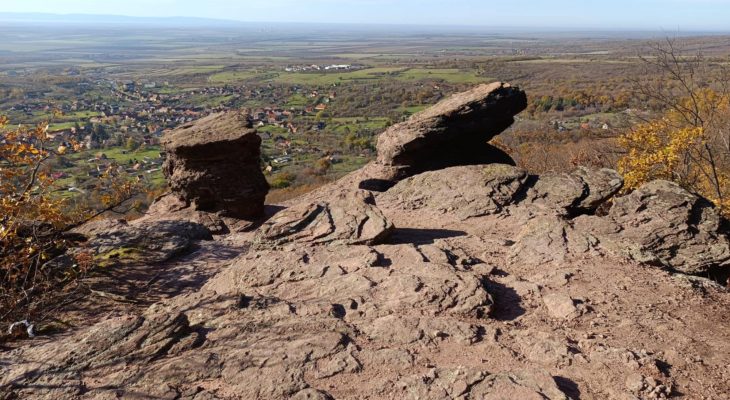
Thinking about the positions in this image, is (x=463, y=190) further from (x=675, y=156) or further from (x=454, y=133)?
(x=675, y=156)

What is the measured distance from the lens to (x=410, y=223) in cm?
1493

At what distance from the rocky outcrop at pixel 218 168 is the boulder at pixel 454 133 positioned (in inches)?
221

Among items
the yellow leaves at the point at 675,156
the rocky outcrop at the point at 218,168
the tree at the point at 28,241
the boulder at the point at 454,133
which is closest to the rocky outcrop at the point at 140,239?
the tree at the point at 28,241

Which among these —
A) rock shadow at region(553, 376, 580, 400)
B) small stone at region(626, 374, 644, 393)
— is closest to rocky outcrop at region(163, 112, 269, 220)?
rock shadow at region(553, 376, 580, 400)

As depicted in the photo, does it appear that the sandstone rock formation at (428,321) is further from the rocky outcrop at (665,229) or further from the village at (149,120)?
the village at (149,120)

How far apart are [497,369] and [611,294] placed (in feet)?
11.4

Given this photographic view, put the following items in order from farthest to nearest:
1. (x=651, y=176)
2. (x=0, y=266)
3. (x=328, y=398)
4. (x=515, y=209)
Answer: (x=651, y=176) → (x=515, y=209) → (x=0, y=266) → (x=328, y=398)

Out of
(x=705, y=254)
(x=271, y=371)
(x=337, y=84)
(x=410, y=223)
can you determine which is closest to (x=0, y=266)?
(x=271, y=371)

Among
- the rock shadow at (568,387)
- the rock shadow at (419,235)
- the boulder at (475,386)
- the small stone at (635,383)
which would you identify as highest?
the boulder at (475,386)

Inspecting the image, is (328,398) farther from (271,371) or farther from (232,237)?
(232,237)

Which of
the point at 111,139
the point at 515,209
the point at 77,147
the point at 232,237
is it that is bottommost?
the point at 111,139

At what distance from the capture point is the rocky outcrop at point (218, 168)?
670 inches

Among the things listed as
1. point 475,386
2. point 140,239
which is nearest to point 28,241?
point 140,239

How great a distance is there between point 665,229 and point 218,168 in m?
13.9
